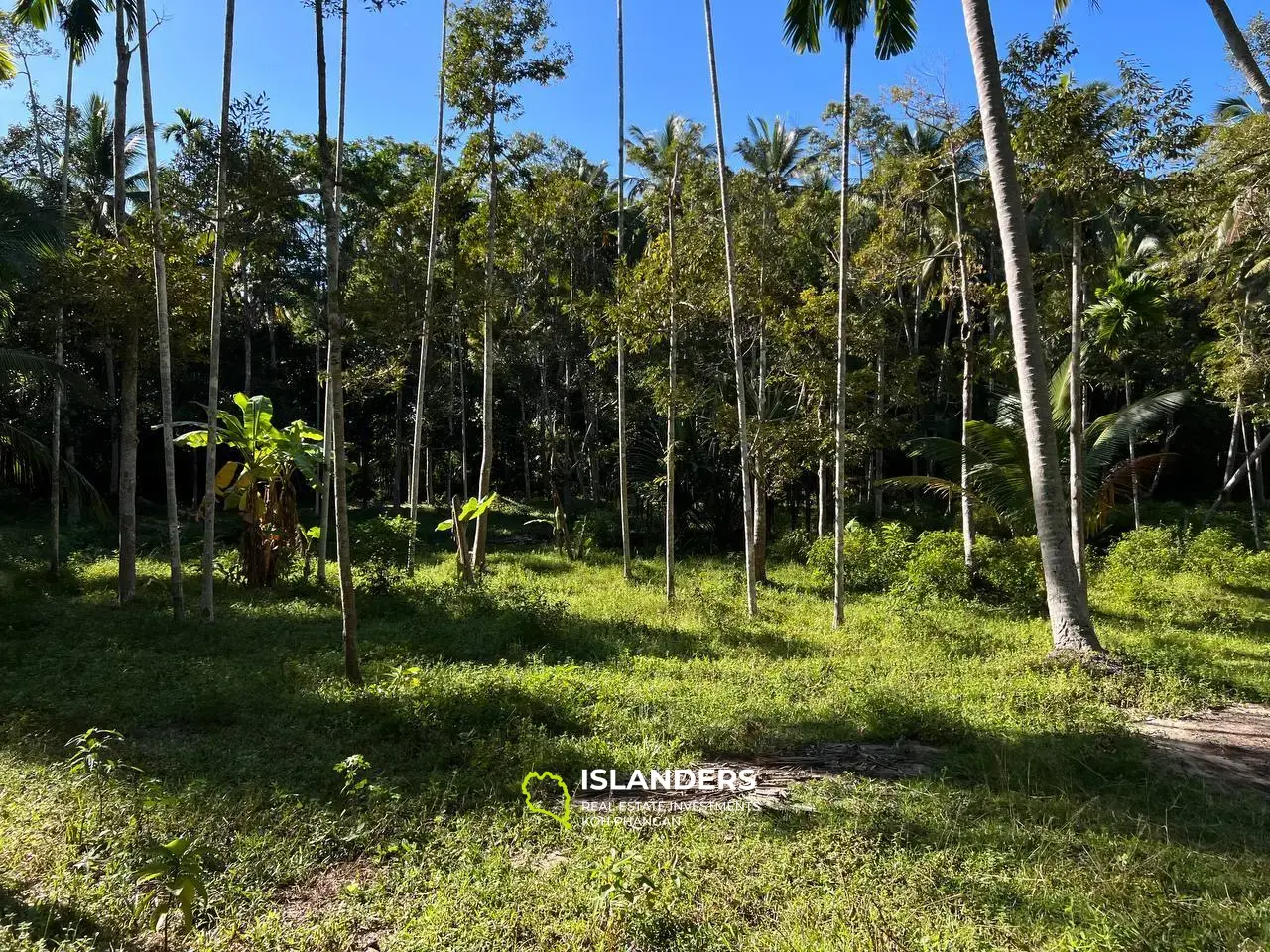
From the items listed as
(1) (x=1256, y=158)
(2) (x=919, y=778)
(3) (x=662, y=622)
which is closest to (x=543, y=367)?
(3) (x=662, y=622)

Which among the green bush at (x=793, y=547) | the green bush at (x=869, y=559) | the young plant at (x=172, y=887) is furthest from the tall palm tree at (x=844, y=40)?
the young plant at (x=172, y=887)

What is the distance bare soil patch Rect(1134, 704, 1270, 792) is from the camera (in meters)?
4.41

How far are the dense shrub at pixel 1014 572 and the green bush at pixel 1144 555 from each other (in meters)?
2.10

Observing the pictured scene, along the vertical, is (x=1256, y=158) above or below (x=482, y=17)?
below

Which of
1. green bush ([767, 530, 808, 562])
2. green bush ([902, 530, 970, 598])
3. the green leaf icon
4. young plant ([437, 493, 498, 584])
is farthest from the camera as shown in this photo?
green bush ([767, 530, 808, 562])

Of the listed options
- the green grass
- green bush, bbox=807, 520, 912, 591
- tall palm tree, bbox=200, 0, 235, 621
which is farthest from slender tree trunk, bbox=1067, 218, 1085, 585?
tall palm tree, bbox=200, 0, 235, 621

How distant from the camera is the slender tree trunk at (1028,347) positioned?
631 centimetres

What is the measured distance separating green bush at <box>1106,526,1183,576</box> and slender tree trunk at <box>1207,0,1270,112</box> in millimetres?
7637

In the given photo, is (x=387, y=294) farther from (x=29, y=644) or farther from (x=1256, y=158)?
(x=1256, y=158)

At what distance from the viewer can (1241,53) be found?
5.98 m

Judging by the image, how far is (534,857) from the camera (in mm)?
3420

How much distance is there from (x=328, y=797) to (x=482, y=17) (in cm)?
1067

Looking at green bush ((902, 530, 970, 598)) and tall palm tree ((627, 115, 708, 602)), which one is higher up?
tall palm tree ((627, 115, 708, 602))

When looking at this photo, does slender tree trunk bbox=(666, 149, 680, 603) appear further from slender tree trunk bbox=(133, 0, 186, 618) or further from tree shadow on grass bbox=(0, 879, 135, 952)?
tree shadow on grass bbox=(0, 879, 135, 952)
